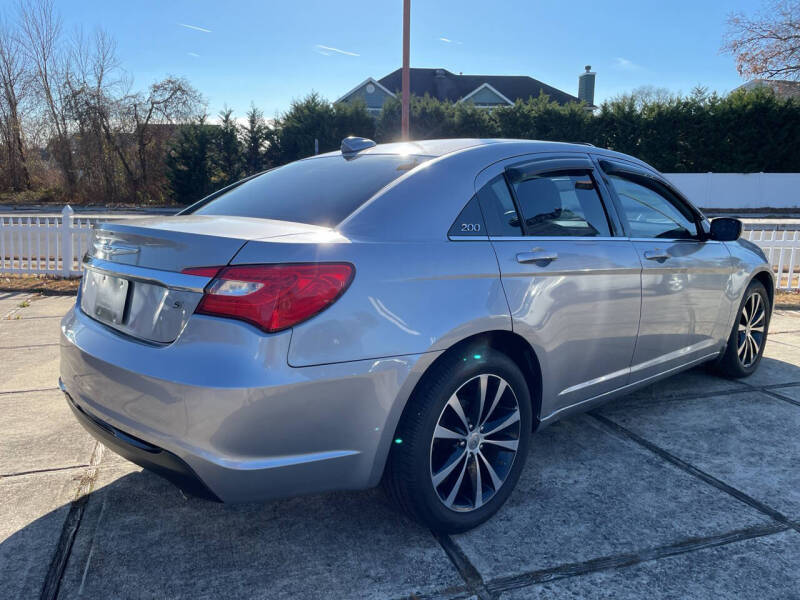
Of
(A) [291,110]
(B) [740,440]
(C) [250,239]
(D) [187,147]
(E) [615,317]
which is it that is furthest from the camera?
(A) [291,110]

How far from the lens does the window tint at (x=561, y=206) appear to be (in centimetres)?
296

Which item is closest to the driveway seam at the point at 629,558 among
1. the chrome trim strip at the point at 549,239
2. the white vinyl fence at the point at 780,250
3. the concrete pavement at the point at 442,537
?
the concrete pavement at the point at 442,537

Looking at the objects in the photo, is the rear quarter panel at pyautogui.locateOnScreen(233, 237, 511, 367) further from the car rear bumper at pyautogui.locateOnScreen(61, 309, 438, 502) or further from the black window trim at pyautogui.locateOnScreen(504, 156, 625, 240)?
the black window trim at pyautogui.locateOnScreen(504, 156, 625, 240)

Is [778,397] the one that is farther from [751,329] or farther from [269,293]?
[269,293]

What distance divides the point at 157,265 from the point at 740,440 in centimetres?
330

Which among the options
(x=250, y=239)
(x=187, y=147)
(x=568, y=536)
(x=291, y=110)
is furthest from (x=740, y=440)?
(x=291, y=110)

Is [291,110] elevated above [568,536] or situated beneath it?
elevated above

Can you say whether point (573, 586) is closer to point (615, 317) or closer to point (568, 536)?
point (568, 536)

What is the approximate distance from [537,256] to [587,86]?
49901mm

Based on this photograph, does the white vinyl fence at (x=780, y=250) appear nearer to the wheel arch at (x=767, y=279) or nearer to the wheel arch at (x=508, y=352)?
the wheel arch at (x=767, y=279)

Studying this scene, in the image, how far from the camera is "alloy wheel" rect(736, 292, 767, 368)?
4.60m

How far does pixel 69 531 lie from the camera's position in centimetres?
260

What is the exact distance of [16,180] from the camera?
1194 inches

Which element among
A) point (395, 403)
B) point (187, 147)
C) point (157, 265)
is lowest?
point (395, 403)
